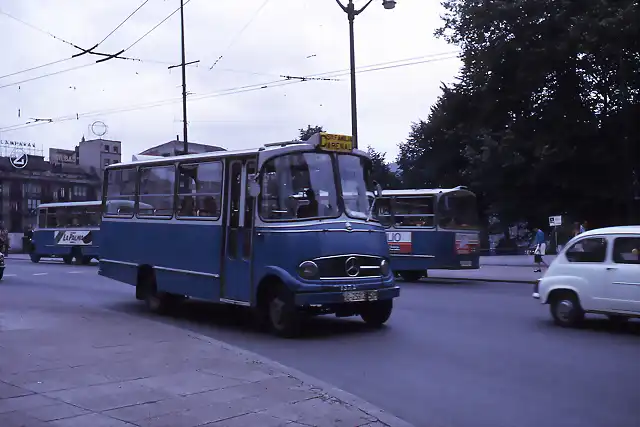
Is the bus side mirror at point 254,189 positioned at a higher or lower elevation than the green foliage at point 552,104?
lower

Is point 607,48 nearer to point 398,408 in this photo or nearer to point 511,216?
point 511,216

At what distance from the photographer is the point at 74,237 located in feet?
121

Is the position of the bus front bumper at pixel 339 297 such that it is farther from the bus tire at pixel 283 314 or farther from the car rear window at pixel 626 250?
the car rear window at pixel 626 250

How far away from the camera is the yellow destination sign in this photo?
1210 centimetres

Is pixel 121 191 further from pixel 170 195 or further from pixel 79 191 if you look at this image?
pixel 79 191

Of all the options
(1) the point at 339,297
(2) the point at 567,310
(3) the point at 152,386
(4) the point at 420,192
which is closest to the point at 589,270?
(2) the point at 567,310

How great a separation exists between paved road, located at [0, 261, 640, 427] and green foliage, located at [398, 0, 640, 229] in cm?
1921

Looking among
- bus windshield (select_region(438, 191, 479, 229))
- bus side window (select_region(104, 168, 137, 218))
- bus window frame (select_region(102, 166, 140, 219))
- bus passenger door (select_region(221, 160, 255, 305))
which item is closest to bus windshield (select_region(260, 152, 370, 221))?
bus passenger door (select_region(221, 160, 255, 305))

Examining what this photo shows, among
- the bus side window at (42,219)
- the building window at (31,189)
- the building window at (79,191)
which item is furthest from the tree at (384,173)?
the building window at (31,189)

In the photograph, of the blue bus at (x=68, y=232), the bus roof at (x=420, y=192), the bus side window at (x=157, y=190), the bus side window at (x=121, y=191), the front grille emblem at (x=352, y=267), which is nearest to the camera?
the front grille emblem at (x=352, y=267)

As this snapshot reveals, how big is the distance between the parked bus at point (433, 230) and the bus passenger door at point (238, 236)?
10.8 metres

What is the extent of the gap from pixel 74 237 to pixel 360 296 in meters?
28.4

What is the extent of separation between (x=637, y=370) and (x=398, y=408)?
11.3 ft

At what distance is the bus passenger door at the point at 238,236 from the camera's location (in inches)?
481
